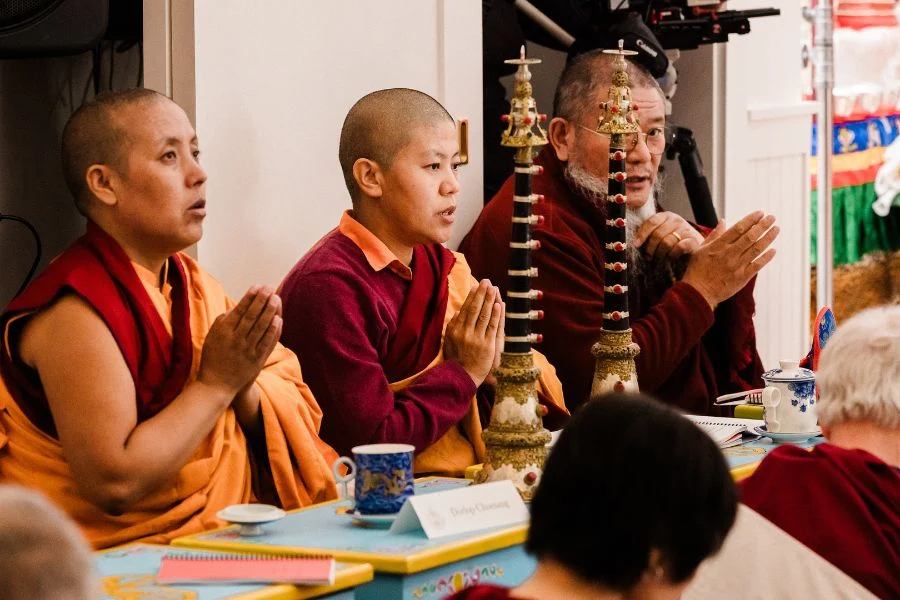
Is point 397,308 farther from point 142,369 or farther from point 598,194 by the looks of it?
point 598,194

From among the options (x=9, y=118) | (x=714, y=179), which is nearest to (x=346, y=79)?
(x=9, y=118)

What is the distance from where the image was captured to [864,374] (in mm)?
2152

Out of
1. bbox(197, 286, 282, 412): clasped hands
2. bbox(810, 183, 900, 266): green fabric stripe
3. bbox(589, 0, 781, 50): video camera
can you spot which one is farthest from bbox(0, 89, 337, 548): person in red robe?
bbox(810, 183, 900, 266): green fabric stripe

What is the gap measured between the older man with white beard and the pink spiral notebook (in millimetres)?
1680

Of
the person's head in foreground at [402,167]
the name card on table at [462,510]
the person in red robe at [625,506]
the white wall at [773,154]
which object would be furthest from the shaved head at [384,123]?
the white wall at [773,154]

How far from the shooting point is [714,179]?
499 cm

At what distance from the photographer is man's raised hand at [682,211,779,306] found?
12.2 ft

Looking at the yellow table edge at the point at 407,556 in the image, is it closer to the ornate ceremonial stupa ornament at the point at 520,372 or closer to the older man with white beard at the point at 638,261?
the ornate ceremonial stupa ornament at the point at 520,372

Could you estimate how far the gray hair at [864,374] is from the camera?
2137mm

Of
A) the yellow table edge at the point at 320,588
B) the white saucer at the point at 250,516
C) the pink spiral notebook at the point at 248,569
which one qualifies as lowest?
the yellow table edge at the point at 320,588

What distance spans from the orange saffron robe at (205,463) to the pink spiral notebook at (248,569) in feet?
1.53

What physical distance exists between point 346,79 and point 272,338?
113 cm

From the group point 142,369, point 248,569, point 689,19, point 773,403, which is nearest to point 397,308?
point 142,369

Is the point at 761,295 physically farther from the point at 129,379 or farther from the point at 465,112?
the point at 129,379
